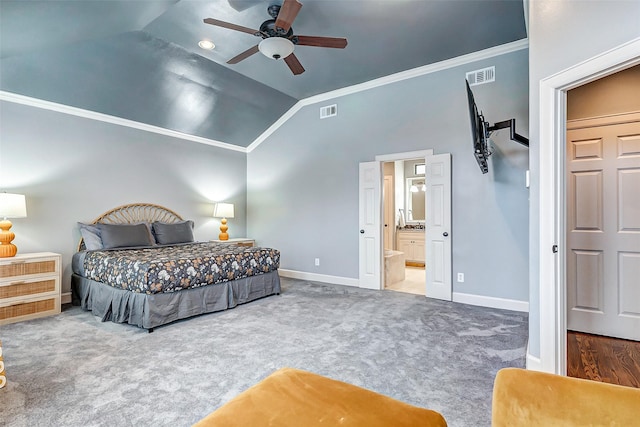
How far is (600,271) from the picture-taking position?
10.5ft

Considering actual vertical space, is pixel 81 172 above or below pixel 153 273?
above

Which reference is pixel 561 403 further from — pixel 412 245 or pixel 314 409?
pixel 412 245

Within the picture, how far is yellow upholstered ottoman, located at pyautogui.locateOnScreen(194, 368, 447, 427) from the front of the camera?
1.03 m

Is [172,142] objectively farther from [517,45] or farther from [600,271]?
[600,271]

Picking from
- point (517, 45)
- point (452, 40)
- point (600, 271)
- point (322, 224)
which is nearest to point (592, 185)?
point (600, 271)

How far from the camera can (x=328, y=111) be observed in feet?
18.7

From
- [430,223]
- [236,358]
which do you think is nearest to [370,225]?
[430,223]

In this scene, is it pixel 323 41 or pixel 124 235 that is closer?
pixel 323 41

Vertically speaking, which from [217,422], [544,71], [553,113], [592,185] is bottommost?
[217,422]

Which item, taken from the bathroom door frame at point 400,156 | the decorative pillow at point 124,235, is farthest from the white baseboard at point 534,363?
the decorative pillow at point 124,235

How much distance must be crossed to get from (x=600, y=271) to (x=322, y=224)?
12.4 ft

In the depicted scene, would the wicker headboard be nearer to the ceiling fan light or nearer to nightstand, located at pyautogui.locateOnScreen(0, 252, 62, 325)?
nightstand, located at pyautogui.locateOnScreen(0, 252, 62, 325)

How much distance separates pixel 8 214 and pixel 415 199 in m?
7.44

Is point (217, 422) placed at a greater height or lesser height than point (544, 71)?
lesser
